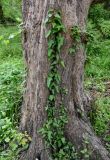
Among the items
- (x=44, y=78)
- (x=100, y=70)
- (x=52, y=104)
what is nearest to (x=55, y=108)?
(x=52, y=104)

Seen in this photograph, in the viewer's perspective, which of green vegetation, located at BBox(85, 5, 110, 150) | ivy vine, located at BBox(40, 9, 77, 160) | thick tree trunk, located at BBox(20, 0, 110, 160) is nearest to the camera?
ivy vine, located at BBox(40, 9, 77, 160)

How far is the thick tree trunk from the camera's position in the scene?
4.18 meters

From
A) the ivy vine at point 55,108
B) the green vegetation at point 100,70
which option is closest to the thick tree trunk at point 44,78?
the ivy vine at point 55,108

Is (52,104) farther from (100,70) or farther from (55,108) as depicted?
(100,70)

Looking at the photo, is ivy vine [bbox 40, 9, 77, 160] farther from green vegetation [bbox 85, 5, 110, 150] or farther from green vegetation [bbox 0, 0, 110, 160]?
green vegetation [bbox 85, 5, 110, 150]

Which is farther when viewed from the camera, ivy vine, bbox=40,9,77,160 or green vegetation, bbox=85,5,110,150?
green vegetation, bbox=85,5,110,150

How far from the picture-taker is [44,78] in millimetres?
4254

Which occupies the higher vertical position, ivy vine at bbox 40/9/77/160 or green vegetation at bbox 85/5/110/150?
ivy vine at bbox 40/9/77/160

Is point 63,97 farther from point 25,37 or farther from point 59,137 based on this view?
point 25,37

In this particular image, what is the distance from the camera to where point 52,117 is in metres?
4.38

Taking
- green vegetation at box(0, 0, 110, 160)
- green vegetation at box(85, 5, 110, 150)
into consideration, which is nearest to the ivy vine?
green vegetation at box(0, 0, 110, 160)

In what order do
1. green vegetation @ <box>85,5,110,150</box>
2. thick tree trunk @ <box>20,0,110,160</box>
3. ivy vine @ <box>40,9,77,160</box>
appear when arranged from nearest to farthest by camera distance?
ivy vine @ <box>40,9,77,160</box>
thick tree trunk @ <box>20,0,110,160</box>
green vegetation @ <box>85,5,110,150</box>

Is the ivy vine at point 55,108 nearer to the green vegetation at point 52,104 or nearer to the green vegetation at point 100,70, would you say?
the green vegetation at point 52,104

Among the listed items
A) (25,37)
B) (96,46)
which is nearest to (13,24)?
(96,46)
